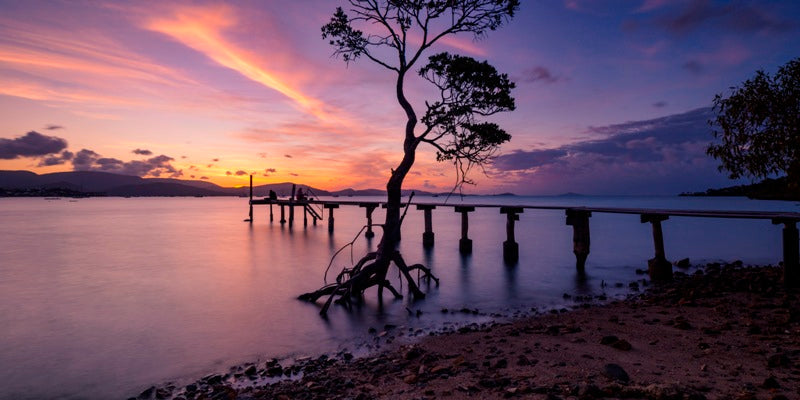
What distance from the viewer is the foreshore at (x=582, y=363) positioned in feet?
17.0

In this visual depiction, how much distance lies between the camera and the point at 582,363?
6.14m

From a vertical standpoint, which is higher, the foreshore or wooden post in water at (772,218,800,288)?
wooden post in water at (772,218,800,288)

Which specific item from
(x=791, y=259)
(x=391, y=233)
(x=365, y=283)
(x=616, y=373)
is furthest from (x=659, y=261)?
(x=616, y=373)

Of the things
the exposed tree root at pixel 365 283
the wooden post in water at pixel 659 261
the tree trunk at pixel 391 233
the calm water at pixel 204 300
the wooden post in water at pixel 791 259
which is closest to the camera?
the calm water at pixel 204 300

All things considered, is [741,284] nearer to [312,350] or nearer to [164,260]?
[312,350]

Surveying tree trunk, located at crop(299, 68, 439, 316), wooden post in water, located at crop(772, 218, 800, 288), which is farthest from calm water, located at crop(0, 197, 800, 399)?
wooden post in water, located at crop(772, 218, 800, 288)

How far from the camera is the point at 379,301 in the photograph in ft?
39.9

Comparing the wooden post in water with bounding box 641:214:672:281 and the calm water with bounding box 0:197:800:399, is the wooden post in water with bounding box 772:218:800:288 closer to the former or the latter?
the wooden post in water with bounding box 641:214:672:281

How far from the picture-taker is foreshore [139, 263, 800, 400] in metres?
5.18

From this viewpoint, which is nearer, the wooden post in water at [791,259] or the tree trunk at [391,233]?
the wooden post in water at [791,259]

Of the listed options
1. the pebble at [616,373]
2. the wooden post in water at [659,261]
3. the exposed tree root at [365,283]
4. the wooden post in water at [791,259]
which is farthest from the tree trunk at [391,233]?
the wooden post in water at [791,259]

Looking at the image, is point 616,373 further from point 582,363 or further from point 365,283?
point 365,283

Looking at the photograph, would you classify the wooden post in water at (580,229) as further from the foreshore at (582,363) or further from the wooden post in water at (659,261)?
the foreshore at (582,363)

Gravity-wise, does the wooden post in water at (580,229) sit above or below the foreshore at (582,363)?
above
